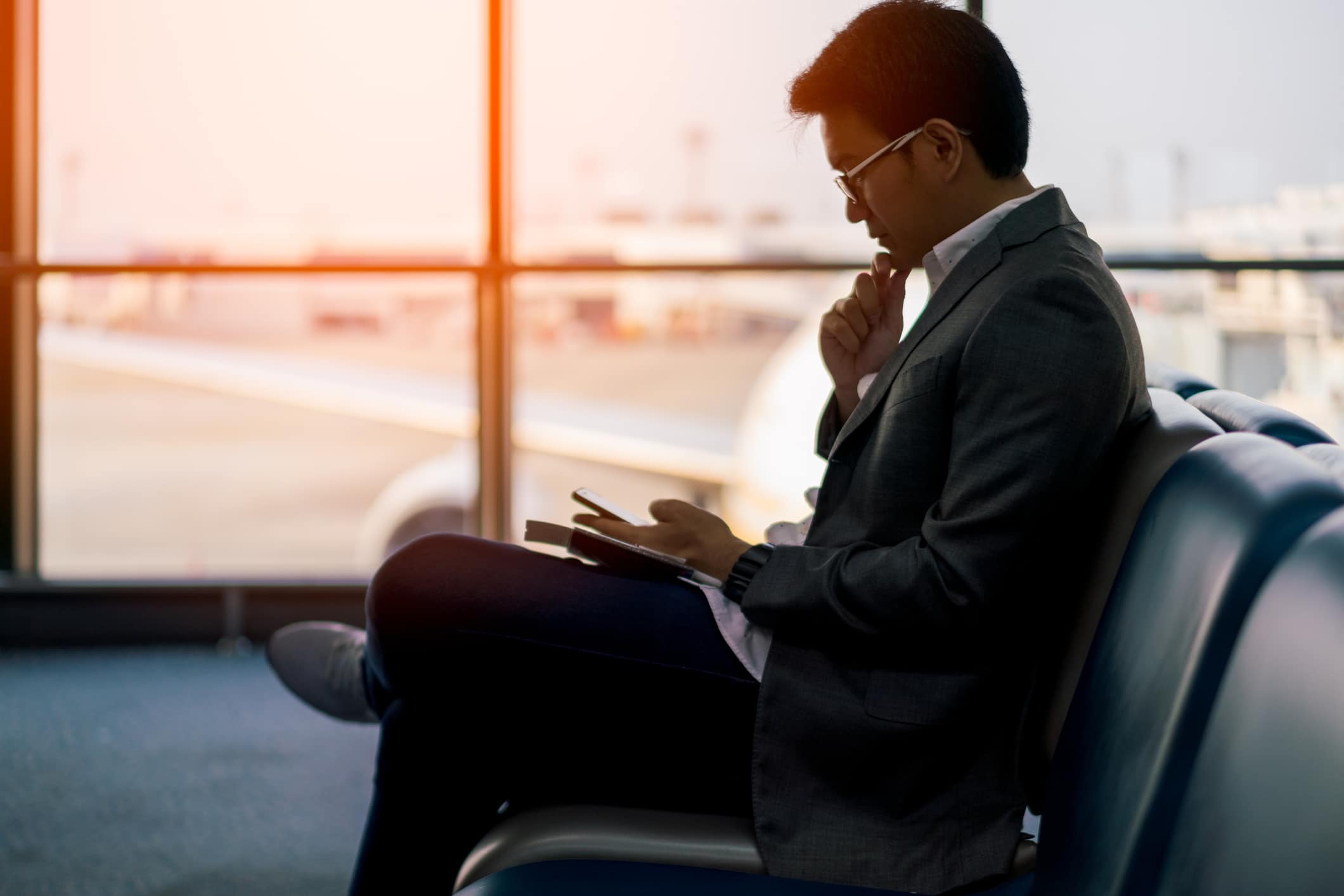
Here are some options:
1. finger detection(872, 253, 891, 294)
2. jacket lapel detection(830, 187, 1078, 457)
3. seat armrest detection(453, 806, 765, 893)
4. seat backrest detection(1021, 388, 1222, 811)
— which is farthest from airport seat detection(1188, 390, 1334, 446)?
seat armrest detection(453, 806, 765, 893)

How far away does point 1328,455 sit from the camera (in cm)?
84

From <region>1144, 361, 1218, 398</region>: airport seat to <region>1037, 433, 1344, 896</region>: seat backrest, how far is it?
1.31ft

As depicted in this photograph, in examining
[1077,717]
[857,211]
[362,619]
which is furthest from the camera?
[362,619]

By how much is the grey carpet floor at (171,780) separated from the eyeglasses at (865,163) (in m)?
1.28

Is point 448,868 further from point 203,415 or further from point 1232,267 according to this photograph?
point 203,415

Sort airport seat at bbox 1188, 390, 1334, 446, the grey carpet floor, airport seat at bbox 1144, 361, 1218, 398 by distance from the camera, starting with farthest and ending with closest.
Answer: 1. the grey carpet floor
2. airport seat at bbox 1144, 361, 1218, 398
3. airport seat at bbox 1188, 390, 1334, 446

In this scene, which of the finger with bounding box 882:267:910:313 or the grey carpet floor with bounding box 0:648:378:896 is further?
the grey carpet floor with bounding box 0:648:378:896

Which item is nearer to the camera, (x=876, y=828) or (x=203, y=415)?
(x=876, y=828)

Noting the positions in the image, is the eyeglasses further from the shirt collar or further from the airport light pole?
the airport light pole

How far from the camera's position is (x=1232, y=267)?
283 cm

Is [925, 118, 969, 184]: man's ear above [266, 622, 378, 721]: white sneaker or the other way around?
above

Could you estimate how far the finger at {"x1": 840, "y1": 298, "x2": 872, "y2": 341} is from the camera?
1.55 meters

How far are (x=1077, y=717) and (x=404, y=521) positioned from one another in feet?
9.27

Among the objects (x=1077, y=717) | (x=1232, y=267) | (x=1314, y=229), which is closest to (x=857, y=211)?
(x=1077, y=717)
